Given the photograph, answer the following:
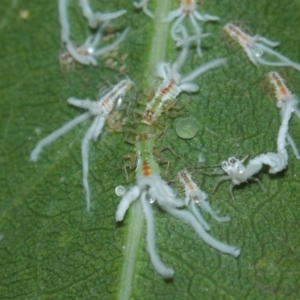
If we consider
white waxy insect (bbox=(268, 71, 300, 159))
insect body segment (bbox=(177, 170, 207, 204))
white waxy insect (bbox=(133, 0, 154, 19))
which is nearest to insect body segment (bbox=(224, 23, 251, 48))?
white waxy insect (bbox=(268, 71, 300, 159))

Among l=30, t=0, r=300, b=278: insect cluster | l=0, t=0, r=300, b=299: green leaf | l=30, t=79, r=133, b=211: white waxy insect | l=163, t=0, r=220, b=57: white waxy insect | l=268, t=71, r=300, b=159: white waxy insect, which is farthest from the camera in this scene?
l=163, t=0, r=220, b=57: white waxy insect

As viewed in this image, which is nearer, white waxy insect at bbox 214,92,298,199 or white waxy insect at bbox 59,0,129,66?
white waxy insect at bbox 214,92,298,199

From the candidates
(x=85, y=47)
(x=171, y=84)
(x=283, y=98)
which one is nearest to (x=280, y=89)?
(x=283, y=98)

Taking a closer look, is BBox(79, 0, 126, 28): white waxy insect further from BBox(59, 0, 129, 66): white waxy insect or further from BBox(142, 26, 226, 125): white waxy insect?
BBox(142, 26, 226, 125): white waxy insect

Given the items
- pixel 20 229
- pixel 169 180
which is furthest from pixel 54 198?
pixel 169 180

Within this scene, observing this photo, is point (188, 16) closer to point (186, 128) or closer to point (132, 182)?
point (186, 128)

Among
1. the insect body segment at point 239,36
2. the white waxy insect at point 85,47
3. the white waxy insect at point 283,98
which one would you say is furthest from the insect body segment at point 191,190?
the white waxy insect at point 85,47

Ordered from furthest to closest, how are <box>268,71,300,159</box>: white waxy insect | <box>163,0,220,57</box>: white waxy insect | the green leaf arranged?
<box>163,0,220,57</box>: white waxy insect
<box>268,71,300,159</box>: white waxy insect
the green leaf
